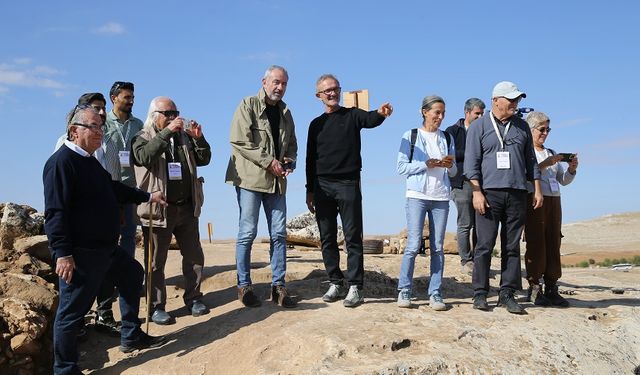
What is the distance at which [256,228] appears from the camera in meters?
5.94

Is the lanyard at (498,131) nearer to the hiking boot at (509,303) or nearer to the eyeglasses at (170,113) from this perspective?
the hiking boot at (509,303)

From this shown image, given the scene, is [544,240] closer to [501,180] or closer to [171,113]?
[501,180]

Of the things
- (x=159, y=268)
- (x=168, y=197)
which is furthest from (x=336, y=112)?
(x=159, y=268)

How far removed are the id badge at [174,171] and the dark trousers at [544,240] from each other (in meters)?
3.70

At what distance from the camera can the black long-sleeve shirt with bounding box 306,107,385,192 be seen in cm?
600

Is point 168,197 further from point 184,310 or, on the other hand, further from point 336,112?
point 336,112

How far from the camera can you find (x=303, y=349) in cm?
471

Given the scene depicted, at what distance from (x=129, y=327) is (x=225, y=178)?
5.59ft

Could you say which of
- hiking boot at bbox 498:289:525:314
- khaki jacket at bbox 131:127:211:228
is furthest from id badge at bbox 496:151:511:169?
khaki jacket at bbox 131:127:211:228

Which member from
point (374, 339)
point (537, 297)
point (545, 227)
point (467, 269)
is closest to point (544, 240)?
point (545, 227)

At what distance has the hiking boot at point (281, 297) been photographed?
19.1ft

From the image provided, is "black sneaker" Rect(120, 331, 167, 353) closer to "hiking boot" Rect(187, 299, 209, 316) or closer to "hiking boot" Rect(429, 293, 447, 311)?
"hiking boot" Rect(187, 299, 209, 316)

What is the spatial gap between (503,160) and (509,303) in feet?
4.74

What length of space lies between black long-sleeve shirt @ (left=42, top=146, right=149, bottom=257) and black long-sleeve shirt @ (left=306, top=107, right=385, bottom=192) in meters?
2.09
